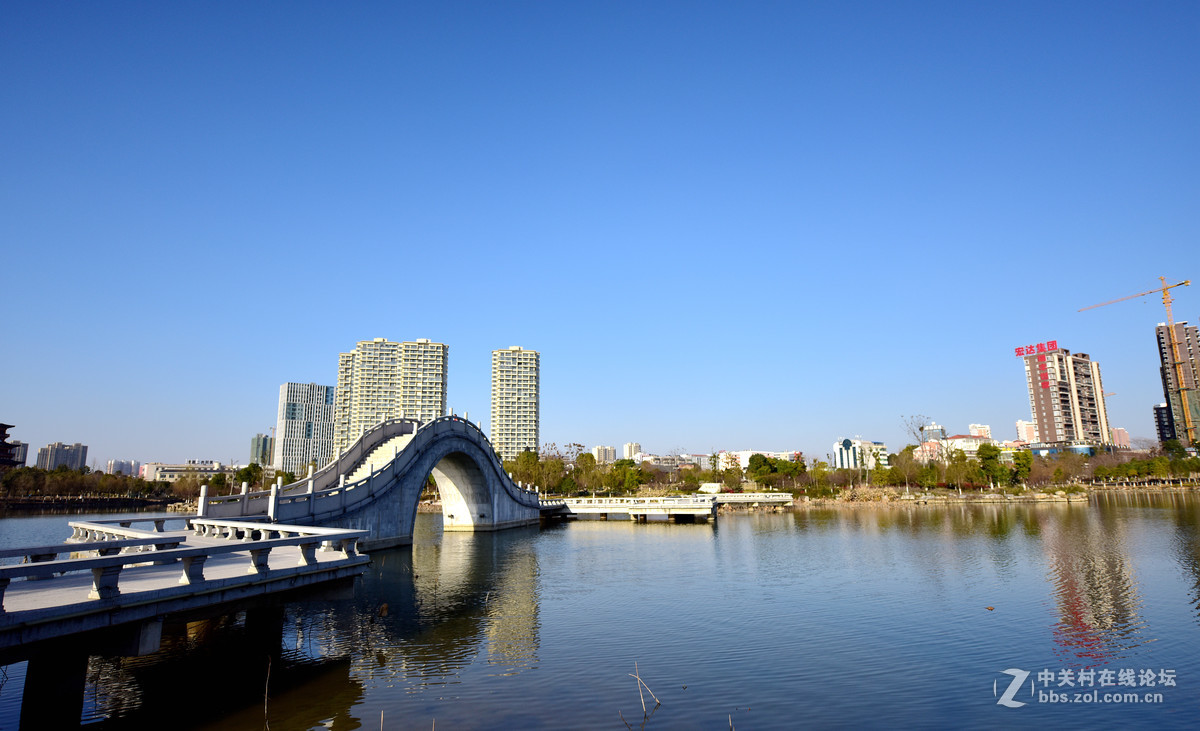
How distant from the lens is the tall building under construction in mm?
162500

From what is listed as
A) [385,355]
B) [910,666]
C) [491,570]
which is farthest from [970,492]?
[385,355]

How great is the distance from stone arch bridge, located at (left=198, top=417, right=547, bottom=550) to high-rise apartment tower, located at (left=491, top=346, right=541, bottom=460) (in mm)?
128494

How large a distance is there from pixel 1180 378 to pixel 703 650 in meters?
216

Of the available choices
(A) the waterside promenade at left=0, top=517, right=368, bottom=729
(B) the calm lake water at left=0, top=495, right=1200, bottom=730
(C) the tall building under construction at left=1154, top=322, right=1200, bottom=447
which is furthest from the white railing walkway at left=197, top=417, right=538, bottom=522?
(C) the tall building under construction at left=1154, top=322, right=1200, bottom=447

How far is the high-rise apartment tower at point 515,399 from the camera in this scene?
617 ft

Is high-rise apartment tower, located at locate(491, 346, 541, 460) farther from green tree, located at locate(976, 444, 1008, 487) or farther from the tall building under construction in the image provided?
the tall building under construction

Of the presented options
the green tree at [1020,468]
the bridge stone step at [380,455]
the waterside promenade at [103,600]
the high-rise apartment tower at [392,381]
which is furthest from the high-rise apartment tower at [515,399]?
the waterside promenade at [103,600]

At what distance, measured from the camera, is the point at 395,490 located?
3803 cm

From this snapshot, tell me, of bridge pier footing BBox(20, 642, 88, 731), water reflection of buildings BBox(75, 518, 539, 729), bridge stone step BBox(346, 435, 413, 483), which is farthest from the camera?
bridge stone step BBox(346, 435, 413, 483)

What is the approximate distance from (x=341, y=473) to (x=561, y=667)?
25746 millimetres

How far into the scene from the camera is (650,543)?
155 ft

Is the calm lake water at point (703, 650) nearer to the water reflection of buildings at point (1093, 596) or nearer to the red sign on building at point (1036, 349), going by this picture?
the water reflection of buildings at point (1093, 596)

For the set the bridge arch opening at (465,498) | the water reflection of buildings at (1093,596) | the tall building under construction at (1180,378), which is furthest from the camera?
the tall building under construction at (1180,378)

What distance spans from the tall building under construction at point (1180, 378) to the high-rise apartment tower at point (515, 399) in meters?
164
